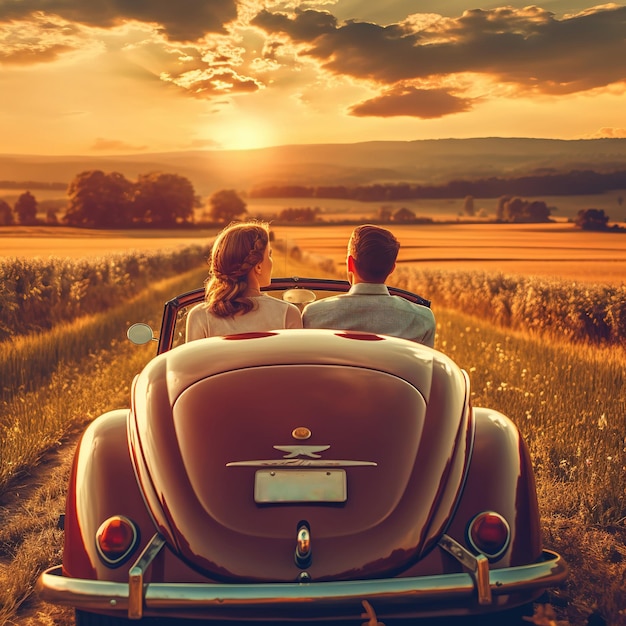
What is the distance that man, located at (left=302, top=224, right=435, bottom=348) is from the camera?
13.9 feet

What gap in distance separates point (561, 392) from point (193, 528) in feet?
18.4

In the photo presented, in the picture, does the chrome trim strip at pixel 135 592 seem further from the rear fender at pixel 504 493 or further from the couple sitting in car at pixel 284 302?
the couple sitting in car at pixel 284 302

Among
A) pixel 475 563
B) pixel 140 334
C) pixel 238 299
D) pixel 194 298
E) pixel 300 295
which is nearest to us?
pixel 475 563

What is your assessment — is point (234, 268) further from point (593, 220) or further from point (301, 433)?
point (593, 220)

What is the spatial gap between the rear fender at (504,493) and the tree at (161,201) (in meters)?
74.6

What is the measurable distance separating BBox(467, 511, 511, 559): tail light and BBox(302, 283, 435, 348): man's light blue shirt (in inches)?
48.2

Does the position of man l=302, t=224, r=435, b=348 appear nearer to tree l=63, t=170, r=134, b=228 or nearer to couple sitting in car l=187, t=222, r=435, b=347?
couple sitting in car l=187, t=222, r=435, b=347

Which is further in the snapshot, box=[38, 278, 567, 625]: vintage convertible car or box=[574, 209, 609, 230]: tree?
box=[574, 209, 609, 230]: tree

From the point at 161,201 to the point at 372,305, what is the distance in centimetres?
7750

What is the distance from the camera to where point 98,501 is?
3.30 meters

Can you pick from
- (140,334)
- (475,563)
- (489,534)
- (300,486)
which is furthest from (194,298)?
(475,563)

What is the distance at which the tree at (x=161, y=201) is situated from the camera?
259ft

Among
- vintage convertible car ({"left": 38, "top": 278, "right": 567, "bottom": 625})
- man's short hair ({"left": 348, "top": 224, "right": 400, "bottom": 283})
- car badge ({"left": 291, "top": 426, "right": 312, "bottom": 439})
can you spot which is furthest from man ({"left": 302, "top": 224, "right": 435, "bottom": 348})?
car badge ({"left": 291, "top": 426, "right": 312, "bottom": 439})

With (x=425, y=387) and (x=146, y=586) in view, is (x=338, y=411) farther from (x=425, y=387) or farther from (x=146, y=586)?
(x=146, y=586)
